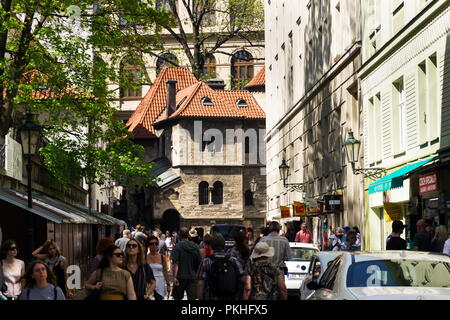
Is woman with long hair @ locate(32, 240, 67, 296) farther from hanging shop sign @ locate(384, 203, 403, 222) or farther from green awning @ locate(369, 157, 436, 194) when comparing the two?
hanging shop sign @ locate(384, 203, 403, 222)

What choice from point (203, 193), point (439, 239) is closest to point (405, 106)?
point (439, 239)

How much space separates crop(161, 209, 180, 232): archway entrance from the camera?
77500mm

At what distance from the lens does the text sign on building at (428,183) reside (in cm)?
2144

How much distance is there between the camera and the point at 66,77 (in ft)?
85.7

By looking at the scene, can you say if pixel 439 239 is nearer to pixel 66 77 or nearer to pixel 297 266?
pixel 297 266

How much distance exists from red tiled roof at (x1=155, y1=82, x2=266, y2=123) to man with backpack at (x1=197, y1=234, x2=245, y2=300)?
65.3m

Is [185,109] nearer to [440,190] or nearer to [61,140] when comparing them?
[61,140]

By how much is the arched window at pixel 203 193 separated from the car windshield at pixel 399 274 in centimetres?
6630

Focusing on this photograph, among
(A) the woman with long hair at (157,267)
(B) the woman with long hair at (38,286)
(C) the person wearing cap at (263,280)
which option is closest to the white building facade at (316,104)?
(A) the woman with long hair at (157,267)

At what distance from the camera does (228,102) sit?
8050 cm

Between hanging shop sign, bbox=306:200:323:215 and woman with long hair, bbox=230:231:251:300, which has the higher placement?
hanging shop sign, bbox=306:200:323:215

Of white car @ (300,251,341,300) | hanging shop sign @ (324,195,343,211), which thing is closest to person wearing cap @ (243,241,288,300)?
white car @ (300,251,341,300)

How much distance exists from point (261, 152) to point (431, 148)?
56794mm
